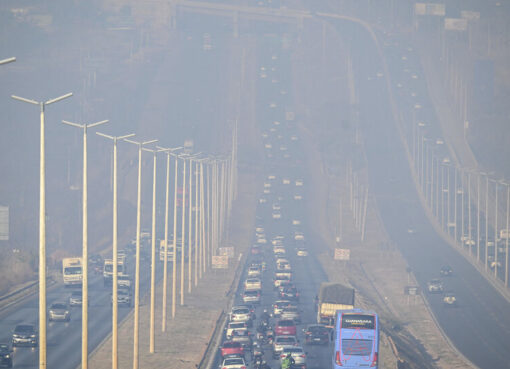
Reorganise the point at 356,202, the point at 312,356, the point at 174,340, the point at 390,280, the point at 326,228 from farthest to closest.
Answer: the point at 356,202 → the point at 326,228 → the point at 390,280 → the point at 174,340 → the point at 312,356

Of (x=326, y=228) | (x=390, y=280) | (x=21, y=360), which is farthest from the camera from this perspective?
(x=326, y=228)

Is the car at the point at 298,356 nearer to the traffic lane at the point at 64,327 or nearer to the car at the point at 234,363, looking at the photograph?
the car at the point at 234,363

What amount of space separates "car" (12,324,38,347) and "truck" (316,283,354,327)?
23673 millimetres

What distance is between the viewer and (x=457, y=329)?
93438mm

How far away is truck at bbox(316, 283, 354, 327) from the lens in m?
77.0

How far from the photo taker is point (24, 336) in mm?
63531

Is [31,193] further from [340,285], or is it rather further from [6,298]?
[340,285]

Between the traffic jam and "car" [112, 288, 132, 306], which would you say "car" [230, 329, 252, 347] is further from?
"car" [112, 288, 132, 306]

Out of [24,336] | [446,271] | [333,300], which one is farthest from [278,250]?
[24,336]

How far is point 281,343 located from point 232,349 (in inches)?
144

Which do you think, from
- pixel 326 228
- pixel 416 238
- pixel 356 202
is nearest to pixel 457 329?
pixel 416 238

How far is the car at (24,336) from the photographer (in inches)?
2501

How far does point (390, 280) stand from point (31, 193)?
71104 millimetres

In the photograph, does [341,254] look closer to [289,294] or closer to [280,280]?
[280,280]
